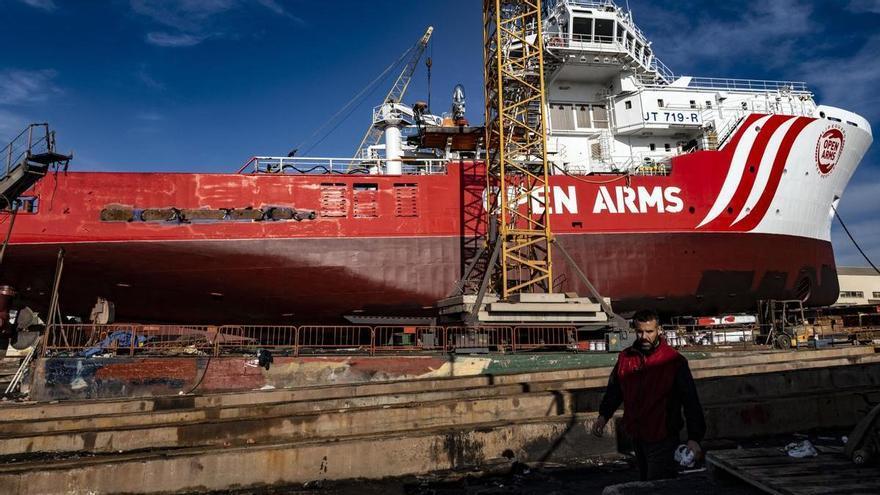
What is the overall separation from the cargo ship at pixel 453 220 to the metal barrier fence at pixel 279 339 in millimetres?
893

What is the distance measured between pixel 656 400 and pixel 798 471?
89 cm

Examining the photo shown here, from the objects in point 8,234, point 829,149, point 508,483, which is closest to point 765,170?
point 829,149


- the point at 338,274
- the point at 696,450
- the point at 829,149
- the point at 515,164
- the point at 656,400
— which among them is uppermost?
the point at 829,149

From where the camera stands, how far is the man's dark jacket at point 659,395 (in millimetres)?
3697

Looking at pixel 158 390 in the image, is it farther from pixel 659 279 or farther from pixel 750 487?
pixel 659 279

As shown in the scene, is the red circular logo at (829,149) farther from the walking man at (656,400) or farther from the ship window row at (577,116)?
the walking man at (656,400)

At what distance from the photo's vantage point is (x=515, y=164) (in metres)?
16.6

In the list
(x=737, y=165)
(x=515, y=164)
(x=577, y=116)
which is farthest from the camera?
(x=577, y=116)

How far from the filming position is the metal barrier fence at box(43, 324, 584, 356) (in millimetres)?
12602

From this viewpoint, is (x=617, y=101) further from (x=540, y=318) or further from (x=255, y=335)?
(x=255, y=335)

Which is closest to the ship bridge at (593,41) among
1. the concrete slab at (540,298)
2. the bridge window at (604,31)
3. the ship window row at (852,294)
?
the bridge window at (604,31)

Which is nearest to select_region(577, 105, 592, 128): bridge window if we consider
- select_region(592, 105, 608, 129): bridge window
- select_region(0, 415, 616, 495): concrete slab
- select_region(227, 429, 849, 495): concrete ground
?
select_region(592, 105, 608, 129): bridge window

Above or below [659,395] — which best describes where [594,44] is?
above

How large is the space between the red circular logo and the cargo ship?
7 cm
